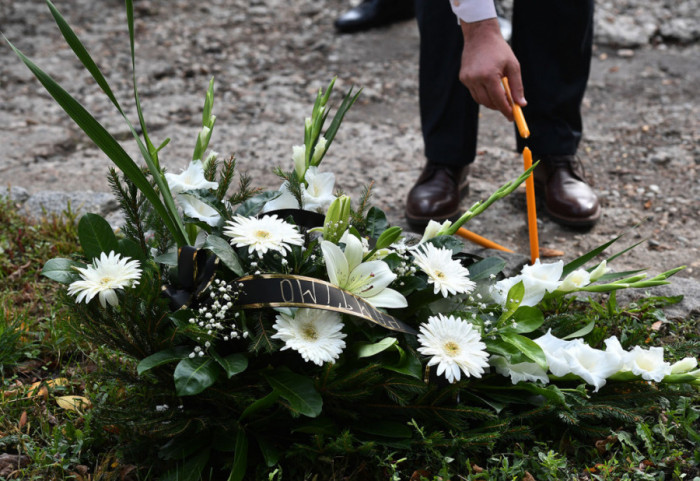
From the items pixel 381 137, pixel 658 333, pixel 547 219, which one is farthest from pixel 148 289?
pixel 381 137

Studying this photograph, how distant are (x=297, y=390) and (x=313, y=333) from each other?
0.11m

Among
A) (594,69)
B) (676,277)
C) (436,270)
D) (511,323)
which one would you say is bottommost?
(594,69)

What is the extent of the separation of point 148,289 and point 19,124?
2502mm

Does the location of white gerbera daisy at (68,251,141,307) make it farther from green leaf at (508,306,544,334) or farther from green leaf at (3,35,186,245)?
green leaf at (508,306,544,334)

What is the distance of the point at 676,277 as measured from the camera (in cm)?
210

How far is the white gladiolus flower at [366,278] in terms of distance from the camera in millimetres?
1352

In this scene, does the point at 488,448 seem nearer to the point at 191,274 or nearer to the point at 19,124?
the point at 191,274

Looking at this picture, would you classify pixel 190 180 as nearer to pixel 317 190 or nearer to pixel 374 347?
pixel 317 190

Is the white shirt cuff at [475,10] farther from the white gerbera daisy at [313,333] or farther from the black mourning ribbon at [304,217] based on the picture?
the white gerbera daisy at [313,333]

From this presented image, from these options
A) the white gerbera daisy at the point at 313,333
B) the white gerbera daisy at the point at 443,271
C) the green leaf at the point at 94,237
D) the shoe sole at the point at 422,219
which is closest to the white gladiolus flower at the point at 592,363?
the white gerbera daisy at the point at 443,271

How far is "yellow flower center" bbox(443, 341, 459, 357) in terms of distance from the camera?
4.19 feet

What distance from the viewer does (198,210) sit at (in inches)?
58.7

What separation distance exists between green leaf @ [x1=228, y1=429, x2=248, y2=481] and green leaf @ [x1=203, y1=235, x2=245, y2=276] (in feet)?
1.05

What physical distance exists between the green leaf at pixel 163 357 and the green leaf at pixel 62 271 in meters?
0.26
